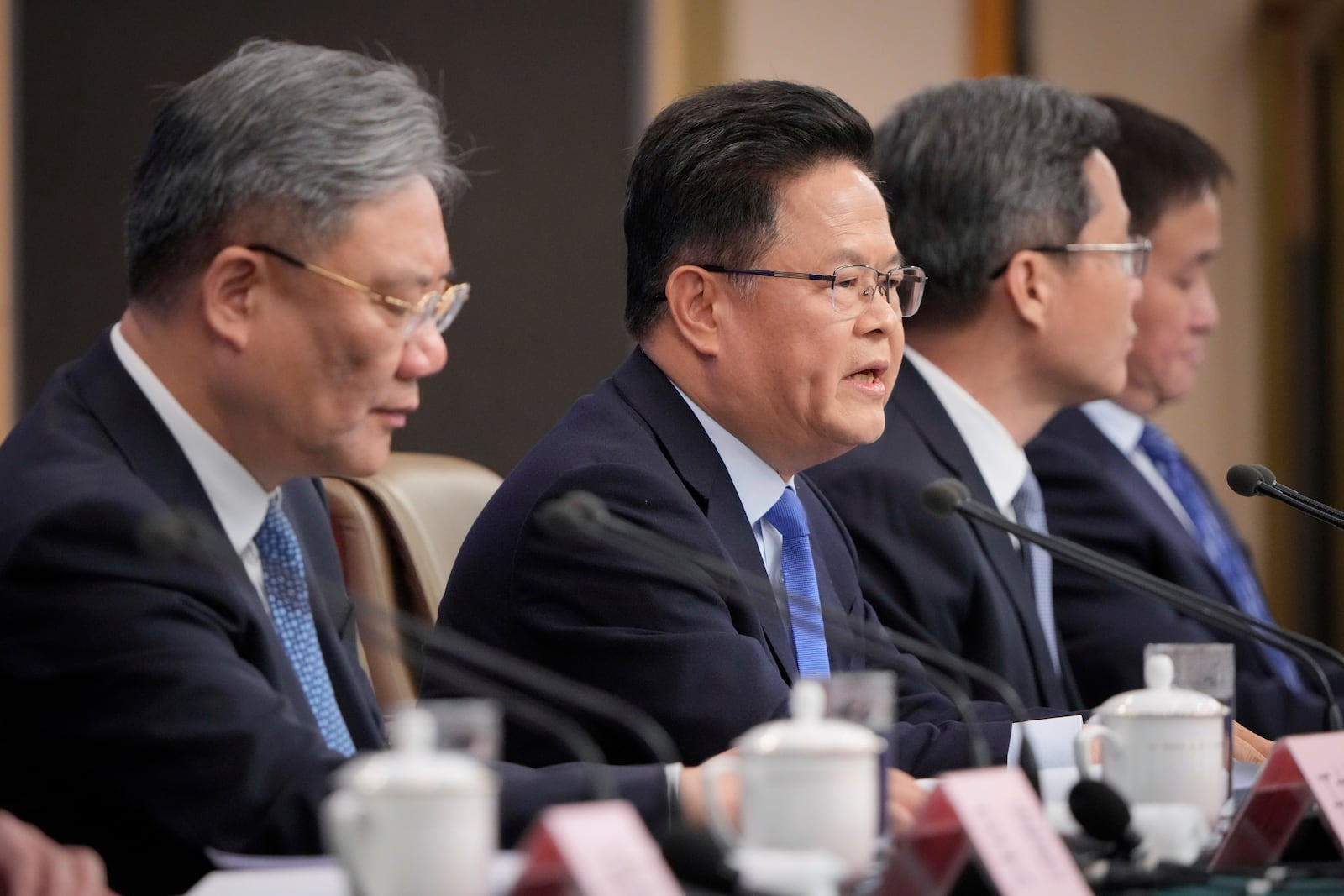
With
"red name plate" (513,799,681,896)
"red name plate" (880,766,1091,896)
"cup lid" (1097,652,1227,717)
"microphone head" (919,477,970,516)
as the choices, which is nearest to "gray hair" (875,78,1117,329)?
"microphone head" (919,477,970,516)

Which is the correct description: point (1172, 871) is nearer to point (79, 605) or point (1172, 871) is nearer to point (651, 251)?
point (79, 605)

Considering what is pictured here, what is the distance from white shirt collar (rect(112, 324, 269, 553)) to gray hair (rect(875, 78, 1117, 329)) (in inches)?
52.4

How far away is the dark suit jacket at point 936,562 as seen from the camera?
2490mm

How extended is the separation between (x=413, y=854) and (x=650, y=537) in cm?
52

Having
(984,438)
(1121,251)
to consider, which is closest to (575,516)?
(984,438)

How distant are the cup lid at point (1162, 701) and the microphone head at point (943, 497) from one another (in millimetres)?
268

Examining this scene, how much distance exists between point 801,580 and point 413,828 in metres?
1.19

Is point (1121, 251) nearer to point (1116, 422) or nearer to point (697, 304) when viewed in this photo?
point (1116, 422)

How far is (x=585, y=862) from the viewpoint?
1.02m

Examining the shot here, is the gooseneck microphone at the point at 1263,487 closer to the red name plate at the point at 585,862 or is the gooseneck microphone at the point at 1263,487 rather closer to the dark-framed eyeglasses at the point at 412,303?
the dark-framed eyeglasses at the point at 412,303

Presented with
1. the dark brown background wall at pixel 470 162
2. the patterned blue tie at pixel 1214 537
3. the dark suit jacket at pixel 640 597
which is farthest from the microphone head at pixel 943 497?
the dark brown background wall at pixel 470 162

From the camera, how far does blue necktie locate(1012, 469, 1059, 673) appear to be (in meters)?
2.73

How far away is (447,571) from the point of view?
2.56 m

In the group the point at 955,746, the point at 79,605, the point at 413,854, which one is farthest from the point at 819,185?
the point at 413,854
